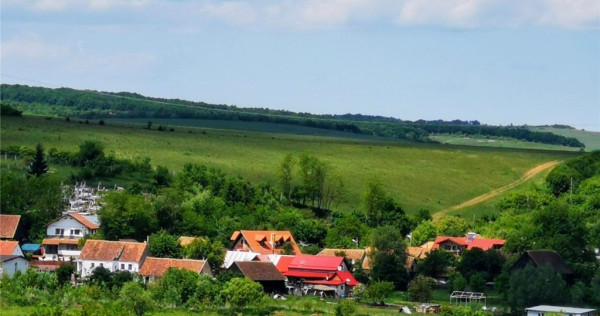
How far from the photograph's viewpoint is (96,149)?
109750mm

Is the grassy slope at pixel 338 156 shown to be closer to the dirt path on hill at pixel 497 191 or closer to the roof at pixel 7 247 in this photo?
the dirt path on hill at pixel 497 191

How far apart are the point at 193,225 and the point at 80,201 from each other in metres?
10.8

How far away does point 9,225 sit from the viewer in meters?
85.6

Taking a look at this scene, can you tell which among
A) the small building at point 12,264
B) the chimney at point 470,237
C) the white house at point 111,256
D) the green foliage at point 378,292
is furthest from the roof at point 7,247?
the chimney at point 470,237

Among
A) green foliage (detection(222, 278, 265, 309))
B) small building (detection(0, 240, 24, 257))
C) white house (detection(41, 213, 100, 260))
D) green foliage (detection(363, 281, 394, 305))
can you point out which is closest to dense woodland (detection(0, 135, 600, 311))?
green foliage (detection(363, 281, 394, 305))

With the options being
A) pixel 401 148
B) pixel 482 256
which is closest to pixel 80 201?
pixel 482 256

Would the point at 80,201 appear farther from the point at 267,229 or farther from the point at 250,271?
the point at 250,271

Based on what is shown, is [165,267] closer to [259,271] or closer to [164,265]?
[164,265]

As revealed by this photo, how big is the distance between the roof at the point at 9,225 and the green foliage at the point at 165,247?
341 inches

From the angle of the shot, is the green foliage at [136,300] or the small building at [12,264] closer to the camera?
the green foliage at [136,300]

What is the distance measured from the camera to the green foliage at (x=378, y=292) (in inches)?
2913

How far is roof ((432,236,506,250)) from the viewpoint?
297ft

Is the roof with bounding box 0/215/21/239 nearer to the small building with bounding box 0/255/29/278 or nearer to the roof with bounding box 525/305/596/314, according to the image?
the small building with bounding box 0/255/29/278

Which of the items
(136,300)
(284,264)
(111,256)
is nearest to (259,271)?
(284,264)
